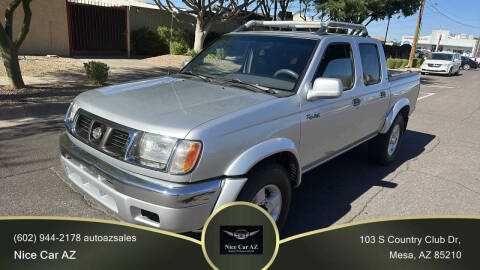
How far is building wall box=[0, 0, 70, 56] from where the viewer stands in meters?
14.9

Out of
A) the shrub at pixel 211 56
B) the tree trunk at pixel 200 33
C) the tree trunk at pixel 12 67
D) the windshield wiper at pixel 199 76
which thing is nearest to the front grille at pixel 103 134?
the windshield wiper at pixel 199 76

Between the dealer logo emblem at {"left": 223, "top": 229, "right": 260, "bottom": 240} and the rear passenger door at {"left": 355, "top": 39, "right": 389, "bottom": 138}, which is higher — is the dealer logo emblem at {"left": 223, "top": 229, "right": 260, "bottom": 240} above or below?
below

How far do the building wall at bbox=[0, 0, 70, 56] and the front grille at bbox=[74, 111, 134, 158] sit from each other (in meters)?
14.6

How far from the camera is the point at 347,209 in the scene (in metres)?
3.99

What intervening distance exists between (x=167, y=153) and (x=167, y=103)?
583 mm

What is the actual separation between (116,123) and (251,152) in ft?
3.28

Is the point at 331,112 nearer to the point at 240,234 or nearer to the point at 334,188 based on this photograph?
the point at 334,188

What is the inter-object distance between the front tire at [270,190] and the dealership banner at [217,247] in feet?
1.12

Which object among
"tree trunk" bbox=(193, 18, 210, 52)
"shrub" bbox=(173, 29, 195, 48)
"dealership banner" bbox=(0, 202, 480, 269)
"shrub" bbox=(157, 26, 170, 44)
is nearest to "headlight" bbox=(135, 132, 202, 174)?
"dealership banner" bbox=(0, 202, 480, 269)

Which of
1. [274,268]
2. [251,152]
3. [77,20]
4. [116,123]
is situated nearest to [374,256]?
[274,268]

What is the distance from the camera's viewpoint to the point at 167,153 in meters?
2.39

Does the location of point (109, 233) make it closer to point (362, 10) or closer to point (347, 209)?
point (347, 209)

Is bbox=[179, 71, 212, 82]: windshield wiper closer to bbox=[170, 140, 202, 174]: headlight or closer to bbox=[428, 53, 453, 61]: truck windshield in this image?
bbox=[170, 140, 202, 174]: headlight

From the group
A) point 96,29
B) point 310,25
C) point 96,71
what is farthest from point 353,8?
point 310,25
